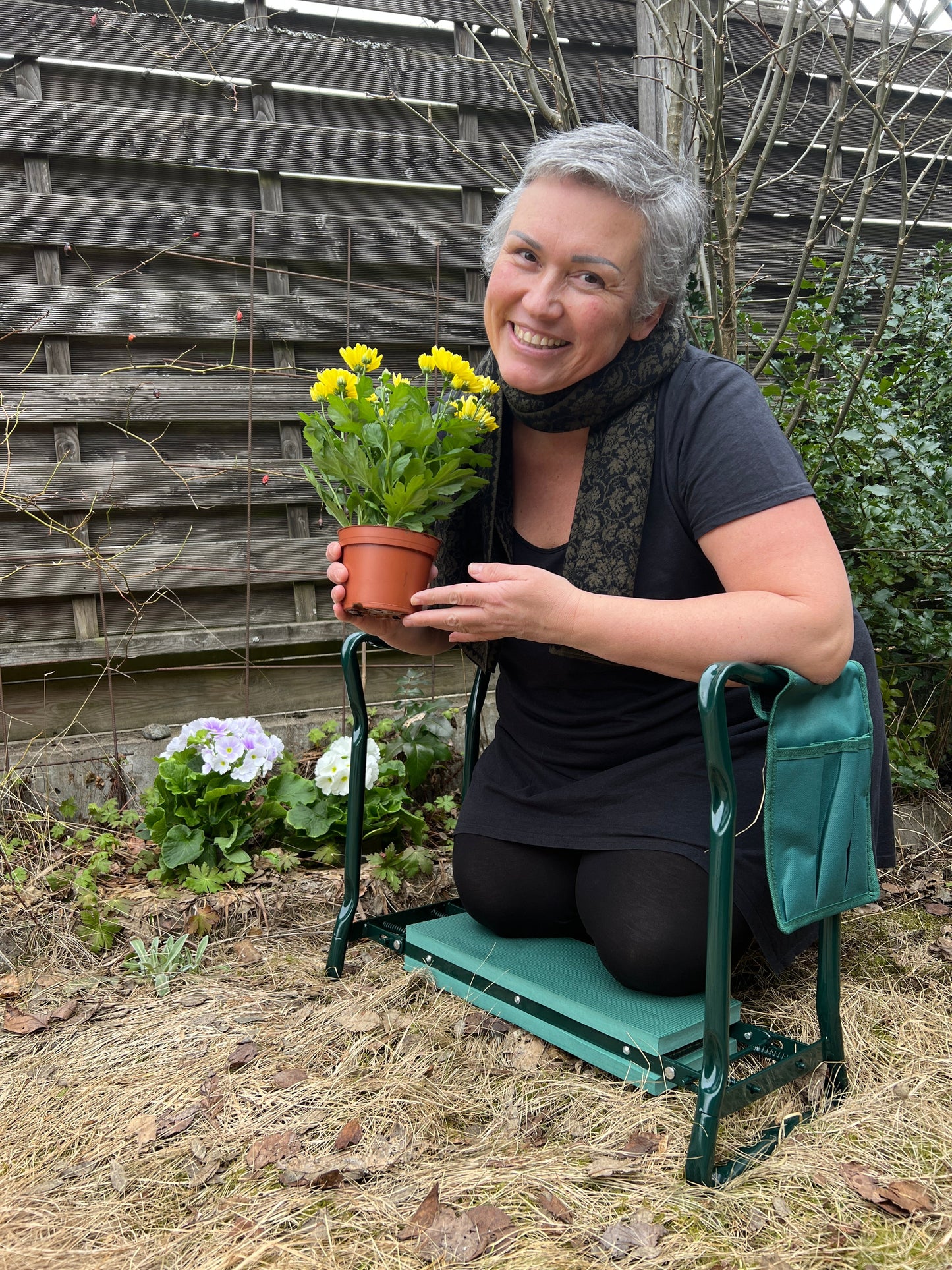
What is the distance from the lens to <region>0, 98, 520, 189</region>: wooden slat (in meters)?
2.92

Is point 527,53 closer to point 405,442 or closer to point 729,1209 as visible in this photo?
point 405,442

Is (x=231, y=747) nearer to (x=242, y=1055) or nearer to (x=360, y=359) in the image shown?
(x=242, y=1055)

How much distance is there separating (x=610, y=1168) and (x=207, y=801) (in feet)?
4.82

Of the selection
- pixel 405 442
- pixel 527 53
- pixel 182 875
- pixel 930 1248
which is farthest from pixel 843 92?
pixel 182 875

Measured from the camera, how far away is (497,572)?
5.31 ft

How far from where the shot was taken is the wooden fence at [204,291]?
9.78 ft

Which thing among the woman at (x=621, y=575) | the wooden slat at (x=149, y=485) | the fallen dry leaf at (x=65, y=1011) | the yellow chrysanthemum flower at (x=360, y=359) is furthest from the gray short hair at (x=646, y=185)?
the fallen dry leaf at (x=65, y=1011)

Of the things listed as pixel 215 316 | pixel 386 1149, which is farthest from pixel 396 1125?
pixel 215 316

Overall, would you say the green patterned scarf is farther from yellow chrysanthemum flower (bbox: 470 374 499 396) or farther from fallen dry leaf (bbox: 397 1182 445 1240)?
fallen dry leaf (bbox: 397 1182 445 1240)

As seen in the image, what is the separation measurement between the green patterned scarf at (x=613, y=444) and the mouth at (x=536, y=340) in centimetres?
8

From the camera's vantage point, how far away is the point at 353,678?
215cm

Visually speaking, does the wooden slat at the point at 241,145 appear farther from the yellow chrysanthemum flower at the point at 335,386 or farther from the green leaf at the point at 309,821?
the green leaf at the point at 309,821

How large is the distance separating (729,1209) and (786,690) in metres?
0.74

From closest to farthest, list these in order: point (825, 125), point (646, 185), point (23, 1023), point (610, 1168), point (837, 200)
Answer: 1. point (610, 1168)
2. point (646, 185)
3. point (23, 1023)
4. point (825, 125)
5. point (837, 200)
